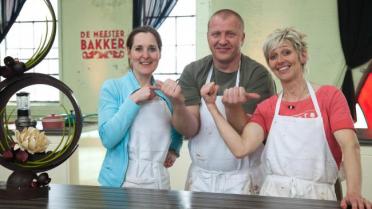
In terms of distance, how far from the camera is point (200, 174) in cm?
181

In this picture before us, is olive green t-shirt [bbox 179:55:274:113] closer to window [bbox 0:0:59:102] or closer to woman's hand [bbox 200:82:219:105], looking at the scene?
woman's hand [bbox 200:82:219:105]

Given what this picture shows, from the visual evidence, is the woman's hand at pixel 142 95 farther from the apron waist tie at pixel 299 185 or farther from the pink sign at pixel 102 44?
the pink sign at pixel 102 44

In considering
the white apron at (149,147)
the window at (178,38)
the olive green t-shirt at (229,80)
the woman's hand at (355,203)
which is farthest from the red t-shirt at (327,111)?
the window at (178,38)

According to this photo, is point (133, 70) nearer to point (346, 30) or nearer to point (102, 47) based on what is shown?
point (346, 30)

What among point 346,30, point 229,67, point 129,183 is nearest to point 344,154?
point 229,67

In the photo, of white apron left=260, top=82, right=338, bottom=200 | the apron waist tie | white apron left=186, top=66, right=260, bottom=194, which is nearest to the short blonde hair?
white apron left=260, top=82, right=338, bottom=200

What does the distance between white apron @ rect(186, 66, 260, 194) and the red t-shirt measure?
0.21 meters

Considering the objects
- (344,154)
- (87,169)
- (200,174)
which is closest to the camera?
(344,154)

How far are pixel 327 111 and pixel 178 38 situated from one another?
4.43 metres

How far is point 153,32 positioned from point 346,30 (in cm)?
358

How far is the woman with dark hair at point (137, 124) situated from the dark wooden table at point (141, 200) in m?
0.21

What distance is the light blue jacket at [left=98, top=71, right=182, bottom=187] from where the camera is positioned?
1.65 metres

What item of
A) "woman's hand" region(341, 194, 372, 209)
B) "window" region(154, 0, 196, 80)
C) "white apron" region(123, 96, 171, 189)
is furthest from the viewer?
"window" region(154, 0, 196, 80)

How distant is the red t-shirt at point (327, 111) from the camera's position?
57.7 inches
